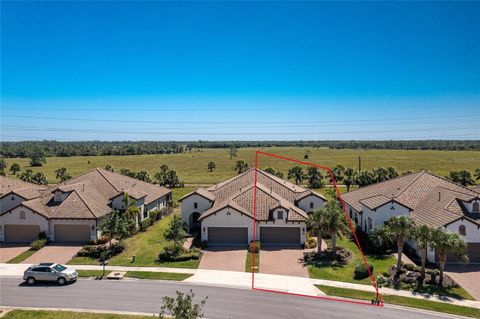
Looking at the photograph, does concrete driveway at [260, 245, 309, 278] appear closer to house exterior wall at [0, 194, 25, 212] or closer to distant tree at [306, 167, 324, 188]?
house exterior wall at [0, 194, 25, 212]

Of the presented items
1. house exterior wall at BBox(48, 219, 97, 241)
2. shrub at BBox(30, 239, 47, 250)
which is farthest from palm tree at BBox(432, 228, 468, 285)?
shrub at BBox(30, 239, 47, 250)

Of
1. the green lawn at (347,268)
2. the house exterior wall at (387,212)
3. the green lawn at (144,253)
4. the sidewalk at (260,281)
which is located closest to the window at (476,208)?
the house exterior wall at (387,212)

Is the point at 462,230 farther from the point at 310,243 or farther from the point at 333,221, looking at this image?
the point at 310,243

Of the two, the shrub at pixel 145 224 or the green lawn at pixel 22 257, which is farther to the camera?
the shrub at pixel 145 224

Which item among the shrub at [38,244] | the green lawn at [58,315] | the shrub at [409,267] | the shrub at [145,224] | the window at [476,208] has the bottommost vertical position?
the green lawn at [58,315]

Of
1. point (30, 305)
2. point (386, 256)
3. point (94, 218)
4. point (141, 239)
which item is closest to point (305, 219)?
point (386, 256)

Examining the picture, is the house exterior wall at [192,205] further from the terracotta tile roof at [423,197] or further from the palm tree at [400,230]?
the palm tree at [400,230]
